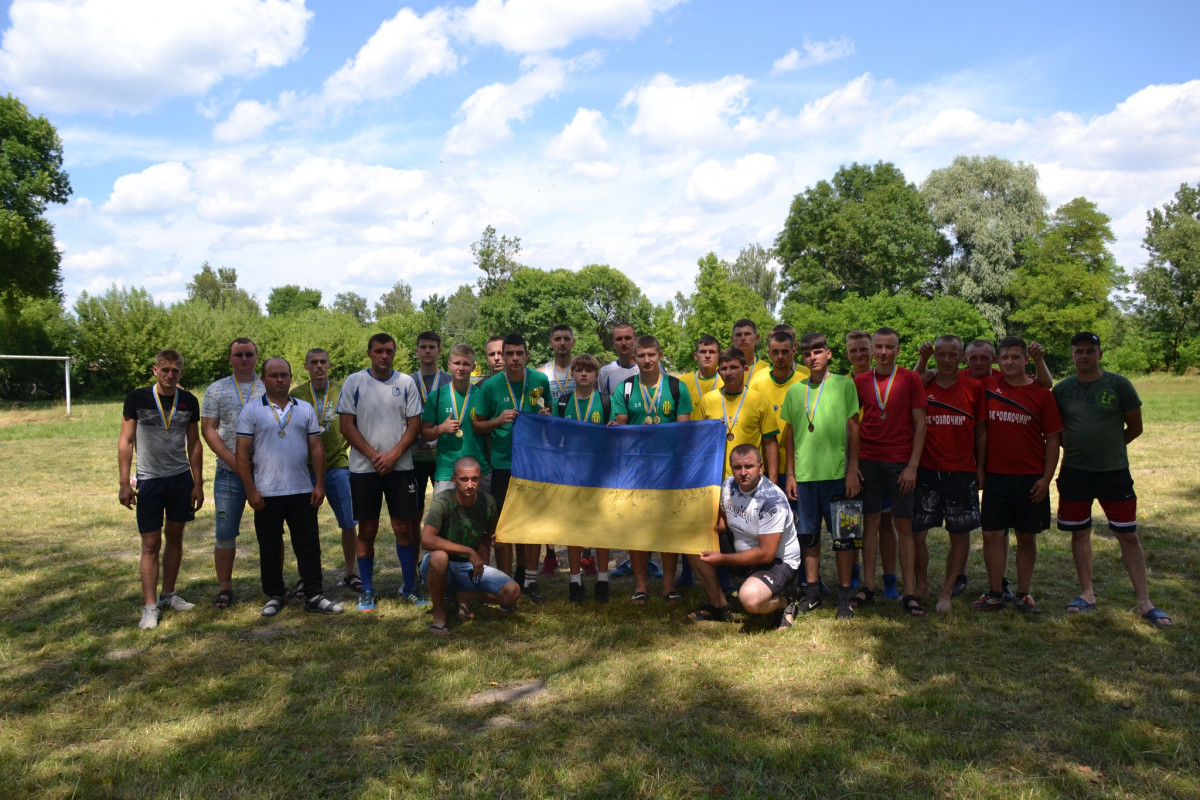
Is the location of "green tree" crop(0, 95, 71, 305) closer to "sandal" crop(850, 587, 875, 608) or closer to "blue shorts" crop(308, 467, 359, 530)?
"blue shorts" crop(308, 467, 359, 530)

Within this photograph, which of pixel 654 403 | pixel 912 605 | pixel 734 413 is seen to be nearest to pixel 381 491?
pixel 654 403

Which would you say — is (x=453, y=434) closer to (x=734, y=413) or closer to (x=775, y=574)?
(x=734, y=413)

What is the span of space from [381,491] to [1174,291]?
6100cm

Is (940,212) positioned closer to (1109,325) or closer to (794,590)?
(1109,325)

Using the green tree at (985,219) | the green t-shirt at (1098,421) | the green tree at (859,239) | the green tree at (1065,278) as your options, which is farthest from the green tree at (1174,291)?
the green t-shirt at (1098,421)

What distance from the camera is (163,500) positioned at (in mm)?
6543

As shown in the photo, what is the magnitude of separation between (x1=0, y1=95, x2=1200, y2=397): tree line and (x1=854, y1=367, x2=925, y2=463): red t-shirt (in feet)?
108

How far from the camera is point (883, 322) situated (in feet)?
157

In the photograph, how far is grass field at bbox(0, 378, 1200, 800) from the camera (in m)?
3.93

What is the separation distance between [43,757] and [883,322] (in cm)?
4848

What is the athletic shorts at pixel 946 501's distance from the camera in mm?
6395

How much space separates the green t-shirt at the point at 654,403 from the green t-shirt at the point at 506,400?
666mm

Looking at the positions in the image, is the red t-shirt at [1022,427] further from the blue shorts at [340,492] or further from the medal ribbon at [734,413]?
the blue shorts at [340,492]

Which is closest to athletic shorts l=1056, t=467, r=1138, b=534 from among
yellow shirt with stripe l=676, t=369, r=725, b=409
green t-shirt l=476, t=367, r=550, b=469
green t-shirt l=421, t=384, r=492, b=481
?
yellow shirt with stripe l=676, t=369, r=725, b=409
